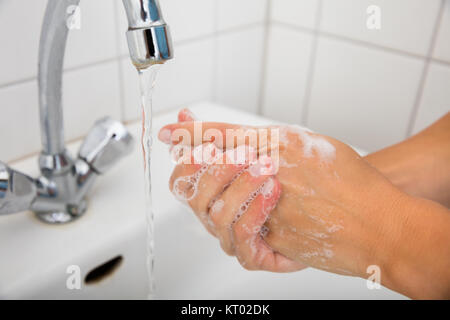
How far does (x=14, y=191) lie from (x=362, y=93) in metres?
0.55

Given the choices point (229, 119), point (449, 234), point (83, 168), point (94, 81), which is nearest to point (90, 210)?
point (83, 168)

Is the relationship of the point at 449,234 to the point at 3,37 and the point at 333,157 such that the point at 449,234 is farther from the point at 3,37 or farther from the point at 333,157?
the point at 3,37

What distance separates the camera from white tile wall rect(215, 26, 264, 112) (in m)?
0.77

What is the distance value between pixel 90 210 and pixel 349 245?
1.01ft

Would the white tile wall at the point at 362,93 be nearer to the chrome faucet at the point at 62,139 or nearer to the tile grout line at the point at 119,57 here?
the tile grout line at the point at 119,57

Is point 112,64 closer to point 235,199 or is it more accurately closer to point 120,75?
point 120,75

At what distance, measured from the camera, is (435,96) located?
0.65 metres

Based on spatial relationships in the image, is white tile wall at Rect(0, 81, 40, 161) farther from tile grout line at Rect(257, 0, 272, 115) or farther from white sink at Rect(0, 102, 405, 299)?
tile grout line at Rect(257, 0, 272, 115)

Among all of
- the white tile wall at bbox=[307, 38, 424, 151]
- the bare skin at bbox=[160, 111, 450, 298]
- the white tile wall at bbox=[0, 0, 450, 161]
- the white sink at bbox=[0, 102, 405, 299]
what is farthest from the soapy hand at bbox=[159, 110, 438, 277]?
the white tile wall at bbox=[307, 38, 424, 151]

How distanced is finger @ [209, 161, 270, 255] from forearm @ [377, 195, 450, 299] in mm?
128

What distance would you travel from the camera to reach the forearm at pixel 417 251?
0.38 metres

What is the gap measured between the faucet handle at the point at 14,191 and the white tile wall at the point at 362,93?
0.51m

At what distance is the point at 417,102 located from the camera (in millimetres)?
669

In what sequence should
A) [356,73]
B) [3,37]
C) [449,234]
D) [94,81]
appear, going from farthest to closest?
[356,73] < [94,81] < [3,37] < [449,234]
